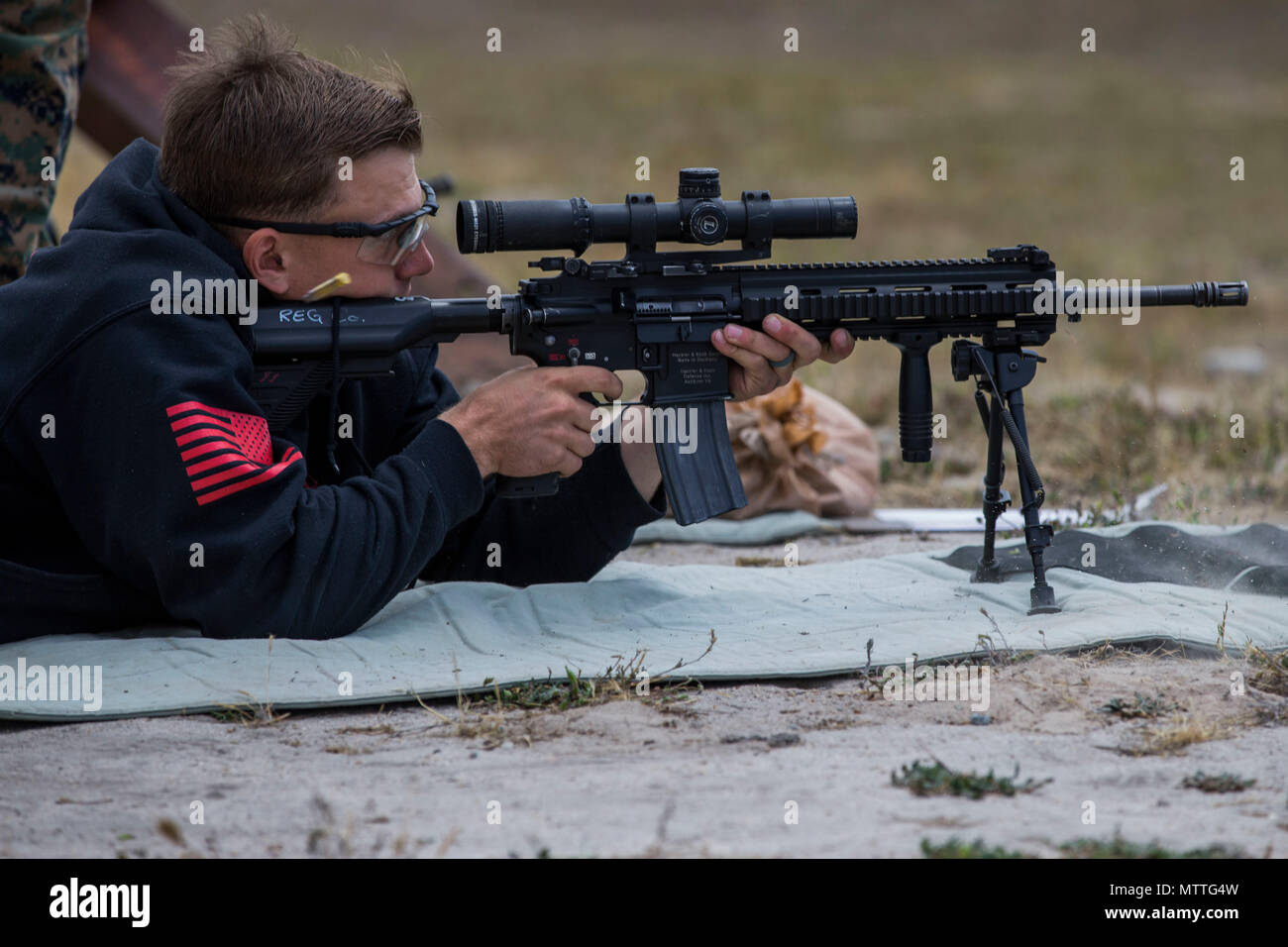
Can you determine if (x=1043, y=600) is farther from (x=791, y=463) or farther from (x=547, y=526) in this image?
(x=791, y=463)

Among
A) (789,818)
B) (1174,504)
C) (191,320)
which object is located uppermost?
(191,320)

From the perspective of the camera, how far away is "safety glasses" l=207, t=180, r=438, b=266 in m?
3.65

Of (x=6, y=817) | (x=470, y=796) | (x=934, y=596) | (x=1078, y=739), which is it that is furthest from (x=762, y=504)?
(x=6, y=817)

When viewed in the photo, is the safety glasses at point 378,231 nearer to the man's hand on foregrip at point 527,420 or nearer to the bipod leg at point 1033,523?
the man's hand on foregrip at point 527,420

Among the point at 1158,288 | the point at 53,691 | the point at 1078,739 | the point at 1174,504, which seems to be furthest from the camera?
the point at 1174,504

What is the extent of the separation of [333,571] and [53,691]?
688 millimetres

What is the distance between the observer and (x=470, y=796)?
2.79m

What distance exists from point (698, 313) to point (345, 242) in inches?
37.6

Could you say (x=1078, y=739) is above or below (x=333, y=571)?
below

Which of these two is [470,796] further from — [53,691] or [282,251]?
[282,251]

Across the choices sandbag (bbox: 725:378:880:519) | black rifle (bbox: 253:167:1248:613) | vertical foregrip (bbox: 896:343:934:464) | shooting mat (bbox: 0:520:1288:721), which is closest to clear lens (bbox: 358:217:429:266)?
Result: black rifle (bbox: 253:167:1248:613)

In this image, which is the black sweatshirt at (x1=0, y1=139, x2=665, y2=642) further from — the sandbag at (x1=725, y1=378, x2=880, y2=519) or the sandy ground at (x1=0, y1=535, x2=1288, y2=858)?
the sandbag at (x1=725, y1=378, x2=880, y2=519)

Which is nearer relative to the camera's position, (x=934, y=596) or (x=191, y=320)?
(x=191, y=320)

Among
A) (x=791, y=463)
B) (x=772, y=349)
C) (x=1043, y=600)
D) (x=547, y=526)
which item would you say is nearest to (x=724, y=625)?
(x=547, y=526)
